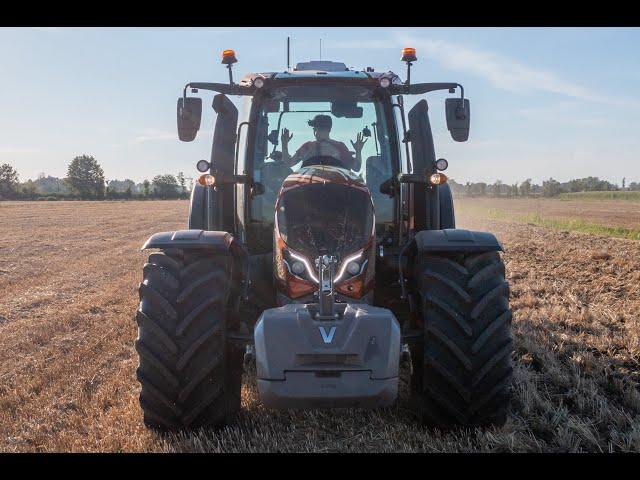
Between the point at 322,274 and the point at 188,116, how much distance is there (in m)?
1.76

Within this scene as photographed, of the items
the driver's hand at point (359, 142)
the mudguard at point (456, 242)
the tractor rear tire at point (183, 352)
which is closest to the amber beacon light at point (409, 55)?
the driver's hand at point (359, 142)

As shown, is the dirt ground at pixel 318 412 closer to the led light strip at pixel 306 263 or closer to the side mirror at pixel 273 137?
the led light strip at pixel 306 263

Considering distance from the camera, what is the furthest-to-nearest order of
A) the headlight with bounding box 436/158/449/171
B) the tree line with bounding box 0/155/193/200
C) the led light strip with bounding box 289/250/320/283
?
the tree line with bounding box 0/155/193/200 < the headlight with bounding box 436/158/449/171 < the led light strip with bounding box 289/250/320/283

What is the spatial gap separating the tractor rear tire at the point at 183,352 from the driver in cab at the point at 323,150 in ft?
4.37

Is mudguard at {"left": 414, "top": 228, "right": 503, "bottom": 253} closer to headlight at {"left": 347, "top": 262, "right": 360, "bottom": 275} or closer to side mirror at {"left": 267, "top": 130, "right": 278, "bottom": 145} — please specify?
headlight at {"left": 347, "top": 262, "right": 360, "bottom": 275}

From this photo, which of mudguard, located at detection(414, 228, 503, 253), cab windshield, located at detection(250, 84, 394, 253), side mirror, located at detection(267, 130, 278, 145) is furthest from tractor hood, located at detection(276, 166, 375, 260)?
side mirror, located at detection(267, 130, 278, 145)

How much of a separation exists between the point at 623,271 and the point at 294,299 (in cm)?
835

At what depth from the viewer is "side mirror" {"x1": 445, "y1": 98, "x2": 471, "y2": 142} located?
180 inches

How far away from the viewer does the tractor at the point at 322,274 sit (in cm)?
332

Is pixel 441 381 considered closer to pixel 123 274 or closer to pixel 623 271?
pixel 623 271

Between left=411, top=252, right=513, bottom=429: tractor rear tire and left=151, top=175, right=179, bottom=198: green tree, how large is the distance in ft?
253

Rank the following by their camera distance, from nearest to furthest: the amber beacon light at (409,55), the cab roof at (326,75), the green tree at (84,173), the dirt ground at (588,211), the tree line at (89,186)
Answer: the cab roof at (326,75) < the amber beacon light at (409,55) < the dirt ground at (588,211) < the tree line at (89,186) < the green tree at (84,173)

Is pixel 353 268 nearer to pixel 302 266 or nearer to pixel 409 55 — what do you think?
pixel 302 266

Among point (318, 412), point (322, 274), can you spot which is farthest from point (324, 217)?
point (318, 412)
